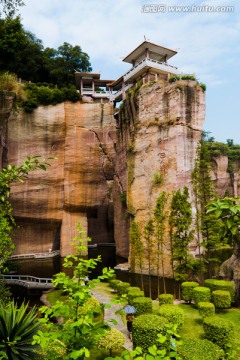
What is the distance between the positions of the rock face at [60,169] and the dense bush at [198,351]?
25.5 metres

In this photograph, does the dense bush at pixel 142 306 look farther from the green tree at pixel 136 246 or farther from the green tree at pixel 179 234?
the green tree at pixel 136 246

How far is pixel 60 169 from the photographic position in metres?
32.5

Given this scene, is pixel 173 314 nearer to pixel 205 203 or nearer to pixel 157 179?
pixel 205 203

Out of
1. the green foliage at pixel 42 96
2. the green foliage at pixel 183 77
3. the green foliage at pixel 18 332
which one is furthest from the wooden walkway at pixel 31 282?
the green foliage at pixel 183 77

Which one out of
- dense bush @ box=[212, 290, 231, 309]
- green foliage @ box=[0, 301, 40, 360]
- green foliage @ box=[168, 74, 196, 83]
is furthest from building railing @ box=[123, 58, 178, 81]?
green foliage @ box=[0, 301, 40, 360]

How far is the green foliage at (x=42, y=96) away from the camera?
31312 millimetres

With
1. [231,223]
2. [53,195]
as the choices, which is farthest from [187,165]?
[231,223]

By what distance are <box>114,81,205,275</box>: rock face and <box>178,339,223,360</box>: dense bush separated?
14829mm

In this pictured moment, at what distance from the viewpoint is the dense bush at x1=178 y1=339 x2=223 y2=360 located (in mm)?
7348

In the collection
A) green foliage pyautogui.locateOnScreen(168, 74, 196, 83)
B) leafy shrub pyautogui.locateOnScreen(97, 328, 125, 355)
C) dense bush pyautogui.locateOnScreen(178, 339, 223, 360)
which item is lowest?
leafy shrub pyautogui.locateOnScreen(97, 328, 125, 355)

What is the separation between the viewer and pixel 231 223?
149 inches

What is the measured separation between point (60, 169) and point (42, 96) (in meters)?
8.43

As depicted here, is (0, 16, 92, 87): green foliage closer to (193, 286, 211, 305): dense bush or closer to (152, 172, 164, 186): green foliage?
(152, 172, 164, 186): green foliage

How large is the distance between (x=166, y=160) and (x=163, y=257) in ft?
26.1
